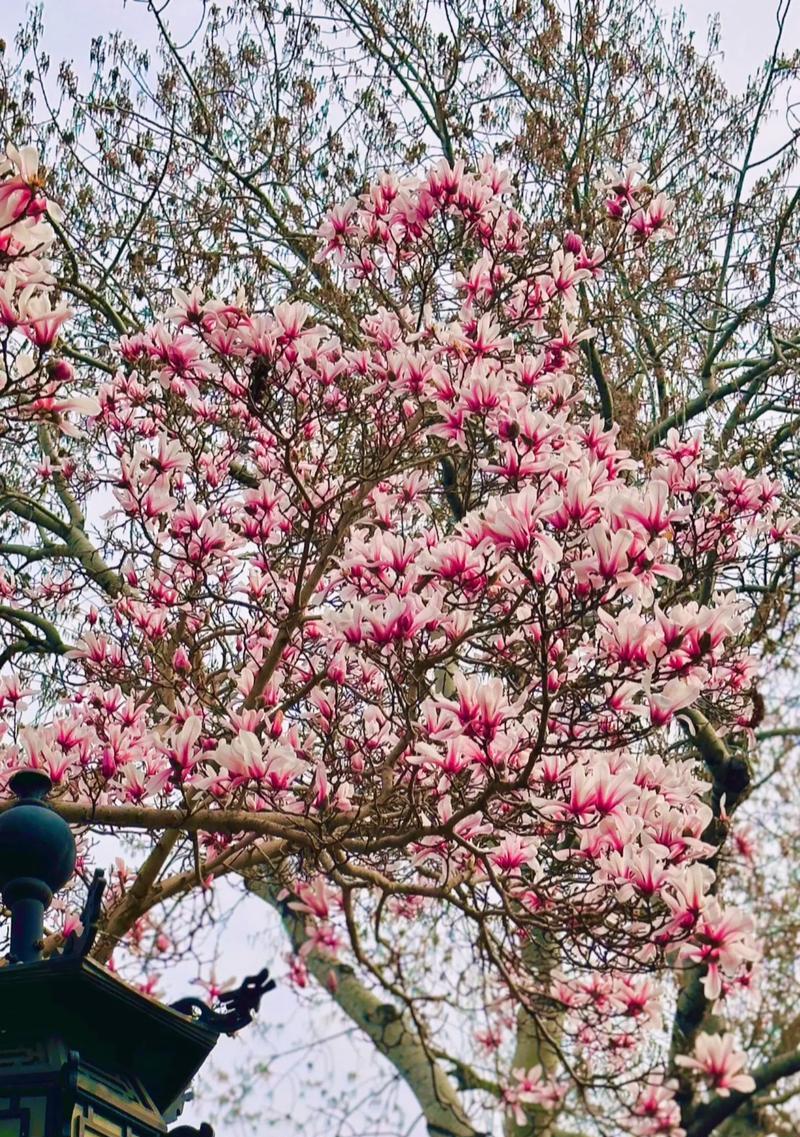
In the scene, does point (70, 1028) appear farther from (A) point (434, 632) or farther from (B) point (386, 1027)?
(B) point (386, 1027)

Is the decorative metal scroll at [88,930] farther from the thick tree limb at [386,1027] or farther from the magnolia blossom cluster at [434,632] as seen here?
the thick tree limb at [386,1027]

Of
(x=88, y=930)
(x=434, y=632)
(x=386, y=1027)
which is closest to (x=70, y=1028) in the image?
(x=88, y=930)

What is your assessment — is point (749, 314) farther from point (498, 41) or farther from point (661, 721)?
point (661, 721)

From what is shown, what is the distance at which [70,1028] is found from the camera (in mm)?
1877

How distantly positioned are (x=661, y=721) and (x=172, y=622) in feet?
6.97

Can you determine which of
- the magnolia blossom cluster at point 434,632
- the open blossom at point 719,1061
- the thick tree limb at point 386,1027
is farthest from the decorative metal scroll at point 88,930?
the thick tree limb at point 386,1027

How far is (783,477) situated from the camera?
694 cm

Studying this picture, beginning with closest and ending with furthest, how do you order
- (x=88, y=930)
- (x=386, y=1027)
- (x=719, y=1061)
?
(x=88, y=930) → (x=719, y=1061) → (x=386, y=1027)

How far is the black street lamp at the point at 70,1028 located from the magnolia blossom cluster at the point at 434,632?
1.06m

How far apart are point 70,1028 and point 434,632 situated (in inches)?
78.3

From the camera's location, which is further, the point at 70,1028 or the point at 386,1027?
the point at 386,1027

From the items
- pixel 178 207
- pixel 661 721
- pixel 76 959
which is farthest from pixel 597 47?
pixel 76 959

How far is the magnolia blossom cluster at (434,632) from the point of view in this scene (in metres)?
3.08

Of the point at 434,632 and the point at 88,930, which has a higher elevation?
the point at 434,632
